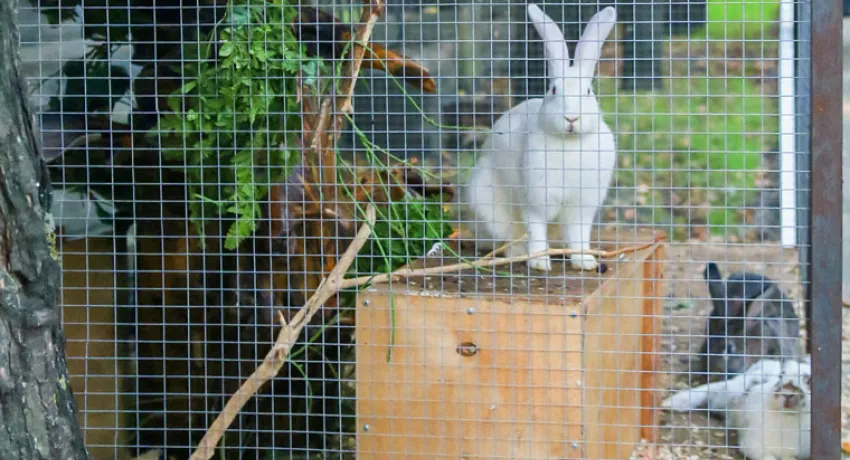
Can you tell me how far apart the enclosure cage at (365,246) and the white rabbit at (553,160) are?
0.01m

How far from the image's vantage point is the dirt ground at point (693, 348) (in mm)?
2932

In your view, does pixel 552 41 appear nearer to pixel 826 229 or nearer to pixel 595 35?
pixel 595 35

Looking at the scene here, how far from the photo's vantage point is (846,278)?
564 centimetres

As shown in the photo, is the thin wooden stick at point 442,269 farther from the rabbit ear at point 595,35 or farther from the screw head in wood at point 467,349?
the rabbit ear at point 595,35

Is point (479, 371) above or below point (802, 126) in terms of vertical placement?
below

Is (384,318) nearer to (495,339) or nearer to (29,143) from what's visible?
(495,339)

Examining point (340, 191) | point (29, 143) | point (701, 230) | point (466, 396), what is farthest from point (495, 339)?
point (701, 230)

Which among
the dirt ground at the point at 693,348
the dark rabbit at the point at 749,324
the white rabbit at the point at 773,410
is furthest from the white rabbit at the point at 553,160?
the dark rabbit at the point at 749,324

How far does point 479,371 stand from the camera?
258 cm

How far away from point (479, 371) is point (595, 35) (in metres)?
0.98

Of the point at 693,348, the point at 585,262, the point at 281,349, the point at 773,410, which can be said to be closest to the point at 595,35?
the point at 585,262

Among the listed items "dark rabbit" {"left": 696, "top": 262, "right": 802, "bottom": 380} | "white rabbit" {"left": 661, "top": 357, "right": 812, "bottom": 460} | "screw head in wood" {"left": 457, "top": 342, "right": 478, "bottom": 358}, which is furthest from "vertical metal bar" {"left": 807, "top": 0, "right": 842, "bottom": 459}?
"dark rabbit" {"left": 696, "top": 262, "right": 802, "bottom": 380}

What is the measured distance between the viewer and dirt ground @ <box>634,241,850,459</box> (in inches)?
115

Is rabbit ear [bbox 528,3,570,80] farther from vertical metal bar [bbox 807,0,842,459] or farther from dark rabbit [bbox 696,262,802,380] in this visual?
dark rabbit [bbox 696,262,802,380]
